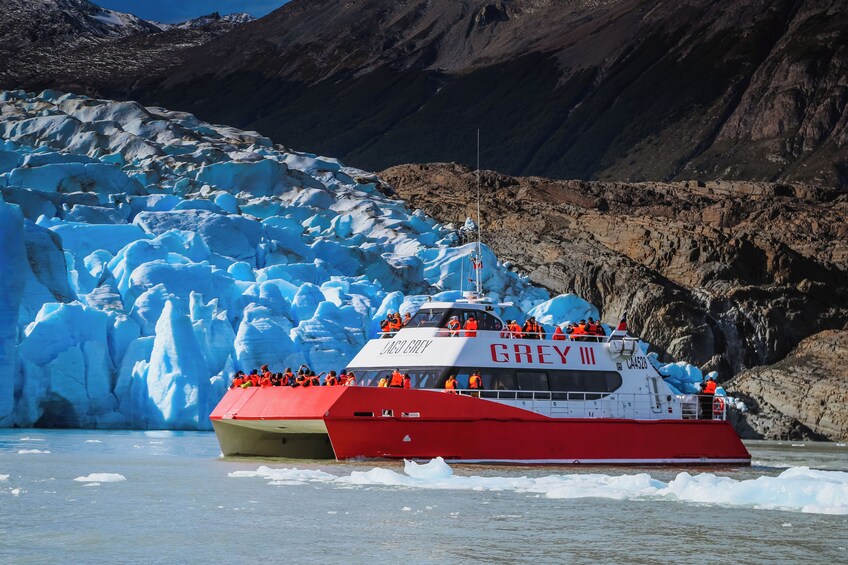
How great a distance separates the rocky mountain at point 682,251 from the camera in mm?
56219

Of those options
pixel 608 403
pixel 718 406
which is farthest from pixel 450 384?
pixel 718 406

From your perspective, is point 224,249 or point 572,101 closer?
point 224,249

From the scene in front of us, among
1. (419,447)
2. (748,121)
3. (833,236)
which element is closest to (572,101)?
(748,121)

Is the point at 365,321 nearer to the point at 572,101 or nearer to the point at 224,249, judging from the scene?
the point at 224,249

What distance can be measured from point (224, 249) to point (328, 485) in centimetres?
2592

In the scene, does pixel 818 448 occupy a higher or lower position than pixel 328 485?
lower

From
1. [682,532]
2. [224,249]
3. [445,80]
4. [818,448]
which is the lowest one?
[818,448]

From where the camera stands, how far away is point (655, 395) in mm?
25062

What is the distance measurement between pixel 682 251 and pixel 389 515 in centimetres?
4909

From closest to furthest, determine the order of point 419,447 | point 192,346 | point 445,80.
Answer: point 419,447 < point 192,346 < point 445,80

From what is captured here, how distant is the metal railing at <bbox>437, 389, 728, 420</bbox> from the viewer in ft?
74.2

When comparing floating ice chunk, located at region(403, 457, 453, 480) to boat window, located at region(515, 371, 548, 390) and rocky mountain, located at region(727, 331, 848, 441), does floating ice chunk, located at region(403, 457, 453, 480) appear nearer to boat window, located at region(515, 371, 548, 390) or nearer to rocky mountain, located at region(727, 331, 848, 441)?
boat window, located at region(515, 371, 548, 390)

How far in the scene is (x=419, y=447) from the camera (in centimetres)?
2125

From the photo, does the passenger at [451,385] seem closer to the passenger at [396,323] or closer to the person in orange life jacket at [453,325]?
the person in orange life jacket at [453,325]
